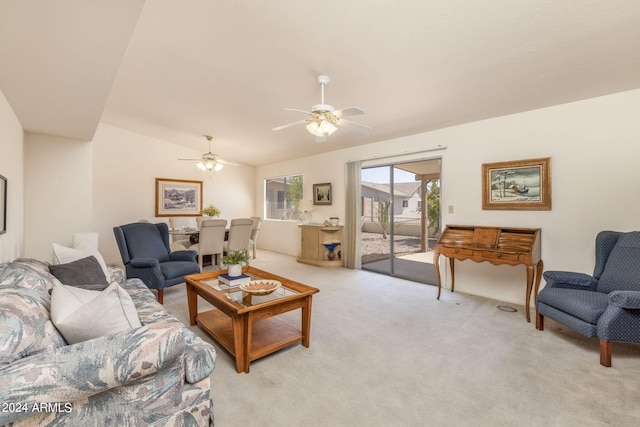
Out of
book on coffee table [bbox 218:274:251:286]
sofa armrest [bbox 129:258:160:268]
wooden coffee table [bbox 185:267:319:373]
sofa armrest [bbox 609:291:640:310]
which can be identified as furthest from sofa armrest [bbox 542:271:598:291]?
sofa armrest [bbox 129:258:160:268]

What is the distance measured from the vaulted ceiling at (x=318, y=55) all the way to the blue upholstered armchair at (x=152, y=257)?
151 centimetres

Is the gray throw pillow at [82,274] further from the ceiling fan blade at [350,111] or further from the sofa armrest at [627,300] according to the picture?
the sofa armrest at [627,300]

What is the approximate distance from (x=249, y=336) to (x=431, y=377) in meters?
1.36

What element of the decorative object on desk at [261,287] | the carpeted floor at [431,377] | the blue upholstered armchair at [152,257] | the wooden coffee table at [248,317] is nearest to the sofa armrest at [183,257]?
the blue upholstered armchair at [152,257]

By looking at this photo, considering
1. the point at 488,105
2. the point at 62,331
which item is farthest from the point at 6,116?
the point at 488,105

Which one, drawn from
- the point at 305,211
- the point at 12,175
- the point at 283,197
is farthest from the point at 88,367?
the point at 283,197

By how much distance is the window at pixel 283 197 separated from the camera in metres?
7.04

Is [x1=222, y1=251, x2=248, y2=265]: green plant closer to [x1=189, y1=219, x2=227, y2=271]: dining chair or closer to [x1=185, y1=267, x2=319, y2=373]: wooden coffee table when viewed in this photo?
[x1=185, y1=267, x2=319, y2=373]: wooden coffee table

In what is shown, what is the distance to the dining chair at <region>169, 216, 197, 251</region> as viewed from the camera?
572 cm

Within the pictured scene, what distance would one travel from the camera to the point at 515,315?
317cm

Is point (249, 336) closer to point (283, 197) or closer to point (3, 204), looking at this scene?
point (3, 204)

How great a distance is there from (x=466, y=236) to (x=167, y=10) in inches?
156

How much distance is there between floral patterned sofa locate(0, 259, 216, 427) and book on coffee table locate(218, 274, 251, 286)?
4.23 ft

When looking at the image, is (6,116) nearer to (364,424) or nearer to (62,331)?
(62,331)
